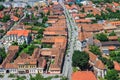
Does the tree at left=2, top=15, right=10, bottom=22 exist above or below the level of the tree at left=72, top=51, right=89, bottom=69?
below

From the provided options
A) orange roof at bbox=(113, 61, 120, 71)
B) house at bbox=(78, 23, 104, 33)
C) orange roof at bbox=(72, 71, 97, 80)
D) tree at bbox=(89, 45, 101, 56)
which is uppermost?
orange roof at bbox=(72, 71, 97, 80)

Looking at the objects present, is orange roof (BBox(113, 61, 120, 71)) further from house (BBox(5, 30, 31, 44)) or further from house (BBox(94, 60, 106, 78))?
house (BBox(5, 30, 31, 44))

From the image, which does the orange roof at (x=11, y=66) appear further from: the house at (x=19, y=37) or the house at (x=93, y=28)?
the house at (x=93, y=28)

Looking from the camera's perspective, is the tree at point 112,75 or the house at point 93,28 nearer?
the tree at point 112,75

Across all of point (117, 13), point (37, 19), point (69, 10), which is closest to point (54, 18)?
point (37, 19)

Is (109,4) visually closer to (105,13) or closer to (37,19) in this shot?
(105,13)

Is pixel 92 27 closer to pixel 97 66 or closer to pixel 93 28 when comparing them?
pixel 93 28

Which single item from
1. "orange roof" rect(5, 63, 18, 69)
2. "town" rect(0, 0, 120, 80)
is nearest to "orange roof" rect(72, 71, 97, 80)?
"town" rect(0, 0, 120, 80)

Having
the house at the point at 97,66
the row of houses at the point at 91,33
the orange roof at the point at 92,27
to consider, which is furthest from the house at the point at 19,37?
the house at the point at 97,66
